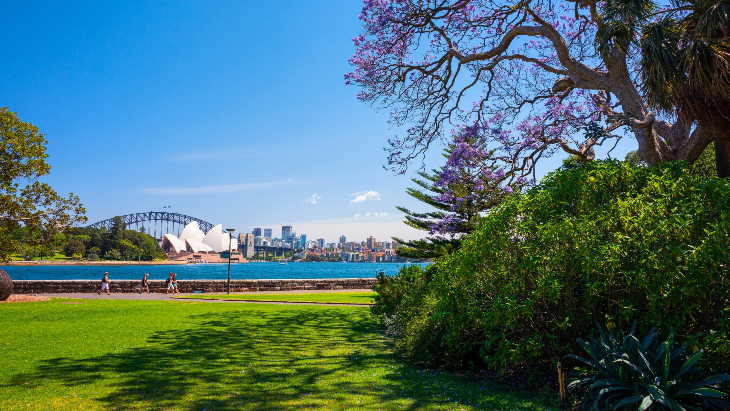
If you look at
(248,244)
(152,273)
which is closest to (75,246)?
(152,273)

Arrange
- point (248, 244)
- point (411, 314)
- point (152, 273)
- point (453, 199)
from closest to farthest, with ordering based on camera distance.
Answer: point (411, 314)
point (453, 199)
point (152, 273)
point (248, 244)

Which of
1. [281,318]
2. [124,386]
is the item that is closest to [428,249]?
[281,318]

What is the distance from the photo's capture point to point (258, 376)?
591cm

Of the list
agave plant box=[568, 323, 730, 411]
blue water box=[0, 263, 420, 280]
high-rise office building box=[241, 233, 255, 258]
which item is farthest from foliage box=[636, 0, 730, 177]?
high-rise office building box=[241, 233, 255, 258]

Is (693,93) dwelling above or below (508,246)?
above

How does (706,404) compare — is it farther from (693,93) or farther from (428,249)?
(428,249)

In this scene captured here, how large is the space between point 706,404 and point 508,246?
88.4 inches

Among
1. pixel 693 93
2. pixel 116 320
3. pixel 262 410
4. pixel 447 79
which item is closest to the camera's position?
pixel 262 410

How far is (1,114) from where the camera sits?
16.7 meters

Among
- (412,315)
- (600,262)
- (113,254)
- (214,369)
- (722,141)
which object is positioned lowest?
(214,369)

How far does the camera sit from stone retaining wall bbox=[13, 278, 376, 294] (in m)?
20.8

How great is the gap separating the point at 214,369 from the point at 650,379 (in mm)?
5418

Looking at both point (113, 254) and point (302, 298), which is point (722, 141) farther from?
point (113, 254)

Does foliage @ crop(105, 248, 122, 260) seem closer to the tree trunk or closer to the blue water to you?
the blue water
